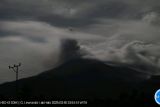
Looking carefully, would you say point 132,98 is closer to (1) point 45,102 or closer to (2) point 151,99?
(2) point 151,99

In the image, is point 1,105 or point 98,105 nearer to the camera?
point 1,105

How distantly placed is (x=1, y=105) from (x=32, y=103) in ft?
21.1

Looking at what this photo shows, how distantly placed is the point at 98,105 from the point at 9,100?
1948 centimetres

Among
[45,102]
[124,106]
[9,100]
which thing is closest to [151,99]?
[124,106]

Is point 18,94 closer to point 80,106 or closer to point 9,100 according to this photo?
point 9,100

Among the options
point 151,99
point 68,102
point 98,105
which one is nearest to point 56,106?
point 68,102

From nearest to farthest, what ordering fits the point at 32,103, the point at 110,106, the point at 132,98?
the point at 32,103
the point at 110,106
the point at 132,98

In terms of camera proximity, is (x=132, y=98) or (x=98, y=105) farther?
(x=132, y=98)

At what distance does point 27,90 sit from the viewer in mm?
95500

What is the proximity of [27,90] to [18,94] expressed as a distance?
2949 mm

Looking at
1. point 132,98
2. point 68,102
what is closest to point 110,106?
point 68,102

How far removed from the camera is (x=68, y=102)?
309ft

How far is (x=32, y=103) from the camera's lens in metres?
87.7

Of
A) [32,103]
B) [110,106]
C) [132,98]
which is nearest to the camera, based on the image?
[32,103]
